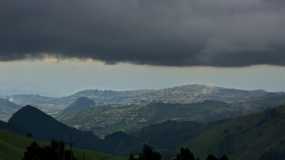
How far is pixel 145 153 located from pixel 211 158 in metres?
23.3

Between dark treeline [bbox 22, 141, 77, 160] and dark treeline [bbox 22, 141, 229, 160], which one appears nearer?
dark treeline [bbox 22, 141, 77, 160]

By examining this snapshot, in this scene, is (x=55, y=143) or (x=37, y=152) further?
(x=55, y=143)

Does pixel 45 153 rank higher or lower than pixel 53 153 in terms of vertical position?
higher

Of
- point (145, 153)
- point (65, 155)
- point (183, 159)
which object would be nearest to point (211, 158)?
point (183, 159)

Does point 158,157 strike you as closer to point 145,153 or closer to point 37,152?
point 145,153

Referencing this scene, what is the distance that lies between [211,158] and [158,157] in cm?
1861

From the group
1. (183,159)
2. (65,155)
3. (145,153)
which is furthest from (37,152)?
(183,159)

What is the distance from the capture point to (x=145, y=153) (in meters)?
193

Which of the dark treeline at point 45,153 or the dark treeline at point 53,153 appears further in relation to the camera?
the dark treeline at point 53,153

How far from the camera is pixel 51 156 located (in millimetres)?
173750

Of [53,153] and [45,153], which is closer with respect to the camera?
[45,153]

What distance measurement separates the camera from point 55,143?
620 ft

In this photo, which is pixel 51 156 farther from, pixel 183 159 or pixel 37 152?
pixel 183 159

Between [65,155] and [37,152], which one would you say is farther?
[65,155]
